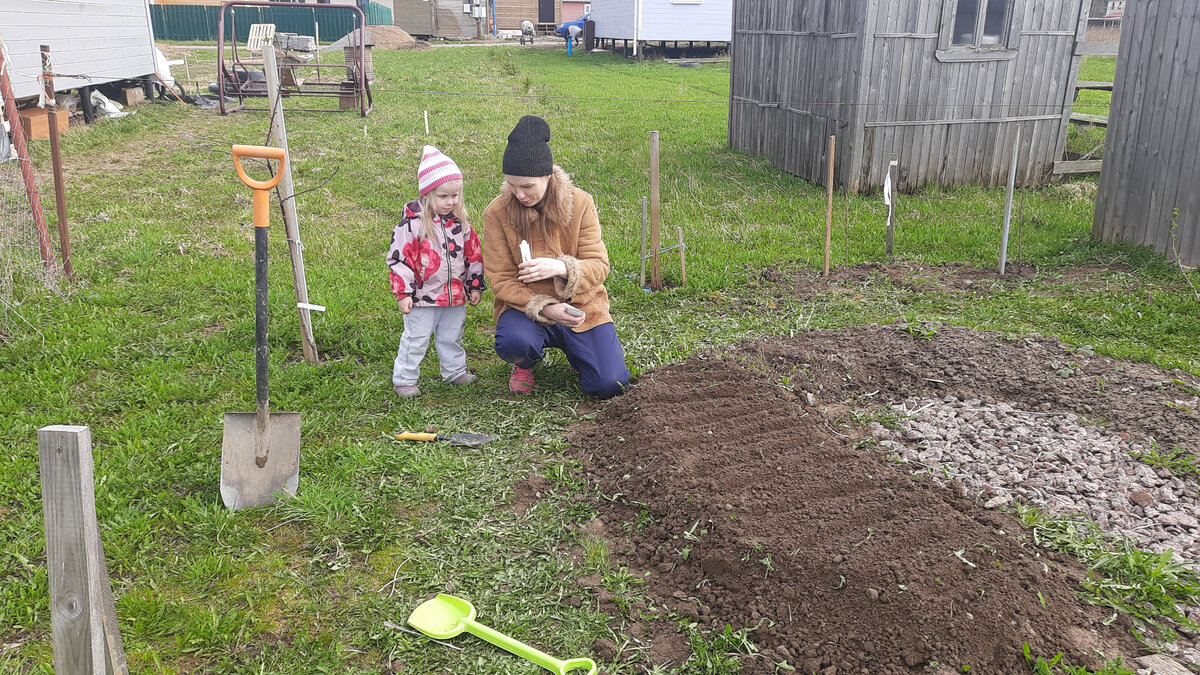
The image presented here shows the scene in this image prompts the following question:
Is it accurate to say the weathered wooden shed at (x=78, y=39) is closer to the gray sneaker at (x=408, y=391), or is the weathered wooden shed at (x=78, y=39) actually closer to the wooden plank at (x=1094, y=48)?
the gray sneaker at (x=408, y=391)

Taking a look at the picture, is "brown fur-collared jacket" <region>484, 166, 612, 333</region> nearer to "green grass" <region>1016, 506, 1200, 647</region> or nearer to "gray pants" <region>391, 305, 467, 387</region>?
"gray pants" <region>391, 305, 467, 387</region>

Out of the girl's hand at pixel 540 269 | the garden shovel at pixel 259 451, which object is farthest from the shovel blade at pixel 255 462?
the girl's hand at pixel 540 269

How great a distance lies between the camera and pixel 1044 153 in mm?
9828

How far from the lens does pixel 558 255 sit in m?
4.32

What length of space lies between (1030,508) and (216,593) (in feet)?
9.67

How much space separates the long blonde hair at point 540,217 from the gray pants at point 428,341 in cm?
55

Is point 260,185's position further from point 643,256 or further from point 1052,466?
point 1052,466

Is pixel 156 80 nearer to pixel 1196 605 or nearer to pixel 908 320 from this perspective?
pixel 908 320

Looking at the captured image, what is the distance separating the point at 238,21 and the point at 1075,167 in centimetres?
3031

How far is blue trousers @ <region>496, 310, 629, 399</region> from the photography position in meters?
4.32

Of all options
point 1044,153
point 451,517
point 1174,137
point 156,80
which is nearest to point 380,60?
point 156,80

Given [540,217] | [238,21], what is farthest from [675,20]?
[540,217]

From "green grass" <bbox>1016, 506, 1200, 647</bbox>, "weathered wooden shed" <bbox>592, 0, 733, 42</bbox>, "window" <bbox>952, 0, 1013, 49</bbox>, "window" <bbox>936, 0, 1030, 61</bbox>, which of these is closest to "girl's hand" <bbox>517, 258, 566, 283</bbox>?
"green grass" <bbox>1016, 506, 1200, 647</bbox>

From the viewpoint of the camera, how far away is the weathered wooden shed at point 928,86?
8.76 m
